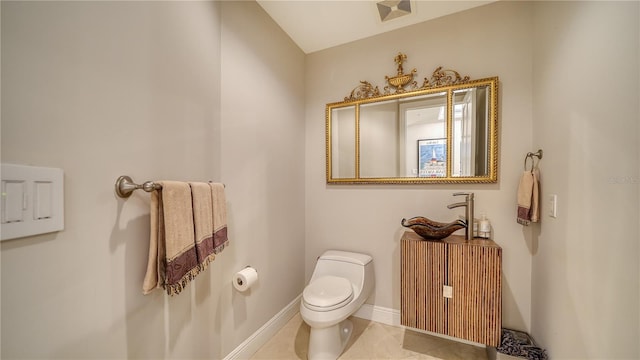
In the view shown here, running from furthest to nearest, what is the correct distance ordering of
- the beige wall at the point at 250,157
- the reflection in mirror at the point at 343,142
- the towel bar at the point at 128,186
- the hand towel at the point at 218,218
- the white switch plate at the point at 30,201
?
the reflection in mirror at the point at 343,142 < the hand towel at the point at 218,218 < the towel bar at the point at 128,186 < the beige wall at the point at 250,157 < the white switch plate at the point at 30,201

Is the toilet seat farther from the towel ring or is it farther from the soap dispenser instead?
the towel ring

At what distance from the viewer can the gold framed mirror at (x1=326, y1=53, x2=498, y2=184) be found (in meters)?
1.62

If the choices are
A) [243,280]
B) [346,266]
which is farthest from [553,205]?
[243,280]

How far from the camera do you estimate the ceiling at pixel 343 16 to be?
1.60 metres

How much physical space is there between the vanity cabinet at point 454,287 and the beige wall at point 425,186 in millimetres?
329

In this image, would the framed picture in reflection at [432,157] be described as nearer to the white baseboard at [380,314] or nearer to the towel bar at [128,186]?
the white baseboard at [380,314]

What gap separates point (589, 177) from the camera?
Answer: 37.4 inches

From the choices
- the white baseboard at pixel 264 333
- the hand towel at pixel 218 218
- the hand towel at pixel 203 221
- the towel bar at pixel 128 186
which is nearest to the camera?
the towel bar at pixel 128 186

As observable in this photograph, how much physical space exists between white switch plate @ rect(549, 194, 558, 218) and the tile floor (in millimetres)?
1048

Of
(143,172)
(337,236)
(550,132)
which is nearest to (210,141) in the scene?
(143,172)

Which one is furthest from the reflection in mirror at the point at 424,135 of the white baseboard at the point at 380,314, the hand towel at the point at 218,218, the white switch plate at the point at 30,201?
the white switch plate at the point at 30,201

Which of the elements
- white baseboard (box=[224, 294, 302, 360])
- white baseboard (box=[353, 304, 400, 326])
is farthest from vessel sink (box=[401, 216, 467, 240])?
white baseboard (box=[224, 294, 302, 360])

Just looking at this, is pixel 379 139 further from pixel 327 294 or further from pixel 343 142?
pixel 327 294

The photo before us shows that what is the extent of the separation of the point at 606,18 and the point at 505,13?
2.91 ft
